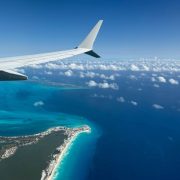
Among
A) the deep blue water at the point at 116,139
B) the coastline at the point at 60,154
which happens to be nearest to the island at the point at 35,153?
the coastline at the point at 60,154

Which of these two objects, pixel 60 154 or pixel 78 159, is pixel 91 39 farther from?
pixel 60 154

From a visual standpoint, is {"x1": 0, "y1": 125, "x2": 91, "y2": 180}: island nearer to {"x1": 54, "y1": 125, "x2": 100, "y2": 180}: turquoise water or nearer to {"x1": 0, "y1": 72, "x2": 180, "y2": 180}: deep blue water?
{"x1": 54, "y1": 125, "x2": 100, "y2": 180}: turquoise water

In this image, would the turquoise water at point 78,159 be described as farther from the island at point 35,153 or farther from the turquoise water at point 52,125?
the island at point 35,153

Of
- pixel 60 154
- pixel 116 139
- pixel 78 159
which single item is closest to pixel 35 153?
pixel 60 154

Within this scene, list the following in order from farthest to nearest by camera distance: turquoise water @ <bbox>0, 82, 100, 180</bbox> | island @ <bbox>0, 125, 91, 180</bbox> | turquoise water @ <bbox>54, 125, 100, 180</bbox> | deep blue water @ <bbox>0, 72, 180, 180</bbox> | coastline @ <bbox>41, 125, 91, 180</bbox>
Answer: deep blue water @ <bbox>0, 72, 180, 180</bbox> < turquoise water @ <bbox>0, 82, 100, 180</bbox> < island @ <bbox>0, 125, 91, 180</bbox> < turquoise water @ <bbox>54, 125, 100, 180</bbox> < coastline @ <bbox>41, 125, 91, 180</bbox>

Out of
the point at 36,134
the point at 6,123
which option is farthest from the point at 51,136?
the point at 6,123

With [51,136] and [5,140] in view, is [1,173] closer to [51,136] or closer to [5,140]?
[5,140]

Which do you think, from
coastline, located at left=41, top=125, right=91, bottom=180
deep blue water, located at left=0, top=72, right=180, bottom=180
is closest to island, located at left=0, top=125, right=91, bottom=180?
coastline, located at left=41, top=125, right=91, bottom=180
